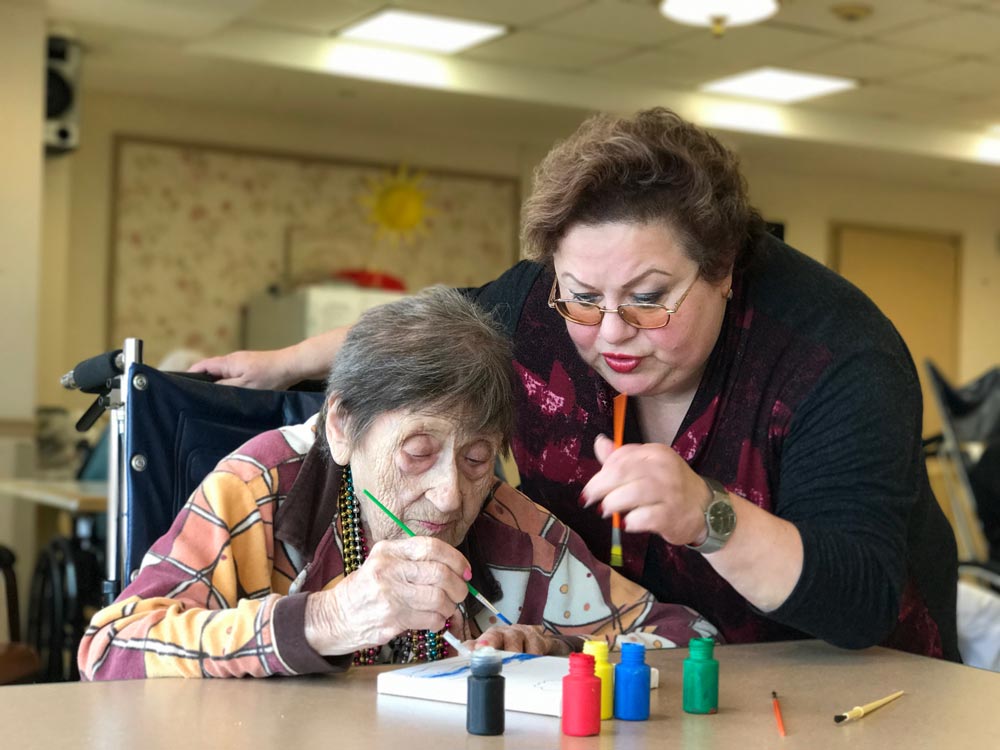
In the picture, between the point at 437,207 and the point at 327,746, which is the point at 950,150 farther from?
the point at 327,746

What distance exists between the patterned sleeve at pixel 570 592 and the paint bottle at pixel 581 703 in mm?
582

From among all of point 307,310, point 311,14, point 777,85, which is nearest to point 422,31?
point 311,14

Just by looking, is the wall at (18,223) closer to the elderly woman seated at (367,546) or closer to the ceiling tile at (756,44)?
the ceiling tile at (756,44)

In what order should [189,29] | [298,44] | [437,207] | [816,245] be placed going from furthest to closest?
[816,245], [437,207], [298,44], [189,29]

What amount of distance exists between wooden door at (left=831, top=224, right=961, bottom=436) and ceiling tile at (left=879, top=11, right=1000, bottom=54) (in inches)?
134

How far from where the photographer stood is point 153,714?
1.31 metres

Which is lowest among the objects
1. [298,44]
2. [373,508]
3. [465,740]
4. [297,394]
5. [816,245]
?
[465,740]

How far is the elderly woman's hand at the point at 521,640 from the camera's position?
5.52 feet

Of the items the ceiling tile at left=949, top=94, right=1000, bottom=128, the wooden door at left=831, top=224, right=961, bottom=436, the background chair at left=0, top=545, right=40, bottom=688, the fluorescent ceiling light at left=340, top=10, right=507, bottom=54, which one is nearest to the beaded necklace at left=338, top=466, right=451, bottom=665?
the background chair at left=0, top=545, right=40, bottom=688

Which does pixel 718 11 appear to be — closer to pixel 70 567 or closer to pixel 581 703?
pixel 70 567

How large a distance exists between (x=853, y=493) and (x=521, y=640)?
46 centimetres

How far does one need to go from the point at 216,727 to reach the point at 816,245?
30.4ft

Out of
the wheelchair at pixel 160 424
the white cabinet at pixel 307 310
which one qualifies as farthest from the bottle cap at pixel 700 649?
the white cabinet at pixel 307 310

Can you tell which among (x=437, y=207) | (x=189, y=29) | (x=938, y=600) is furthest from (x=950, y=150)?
(x=938, y=600)
